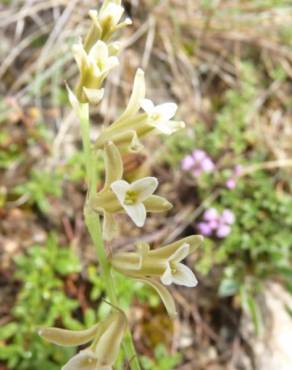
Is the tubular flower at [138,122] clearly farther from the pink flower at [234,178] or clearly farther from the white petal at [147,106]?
the pink flower at [234,178]

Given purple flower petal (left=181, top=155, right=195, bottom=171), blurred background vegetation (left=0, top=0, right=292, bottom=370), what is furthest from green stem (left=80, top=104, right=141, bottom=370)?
purple flower petal (left=181, top=155, right=195, bottom=171)

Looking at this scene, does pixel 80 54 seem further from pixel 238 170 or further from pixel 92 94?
pixel 238 170

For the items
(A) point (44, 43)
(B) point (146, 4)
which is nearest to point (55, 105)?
(A) point (44, 43)

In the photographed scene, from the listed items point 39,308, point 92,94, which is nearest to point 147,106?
point 92,94

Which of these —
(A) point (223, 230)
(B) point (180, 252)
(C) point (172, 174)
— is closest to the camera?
(B) point (180, 252)

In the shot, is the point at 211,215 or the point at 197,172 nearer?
the point at 211,215

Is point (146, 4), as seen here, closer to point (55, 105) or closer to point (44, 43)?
point (44, 43)

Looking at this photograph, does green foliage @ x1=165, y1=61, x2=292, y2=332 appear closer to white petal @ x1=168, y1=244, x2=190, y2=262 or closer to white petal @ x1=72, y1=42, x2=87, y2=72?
white petal @ x1=168, y1=244, x2=190, y2=262

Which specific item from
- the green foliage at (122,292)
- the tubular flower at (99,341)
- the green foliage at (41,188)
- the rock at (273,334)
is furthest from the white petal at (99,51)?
the rock at (273,334)
